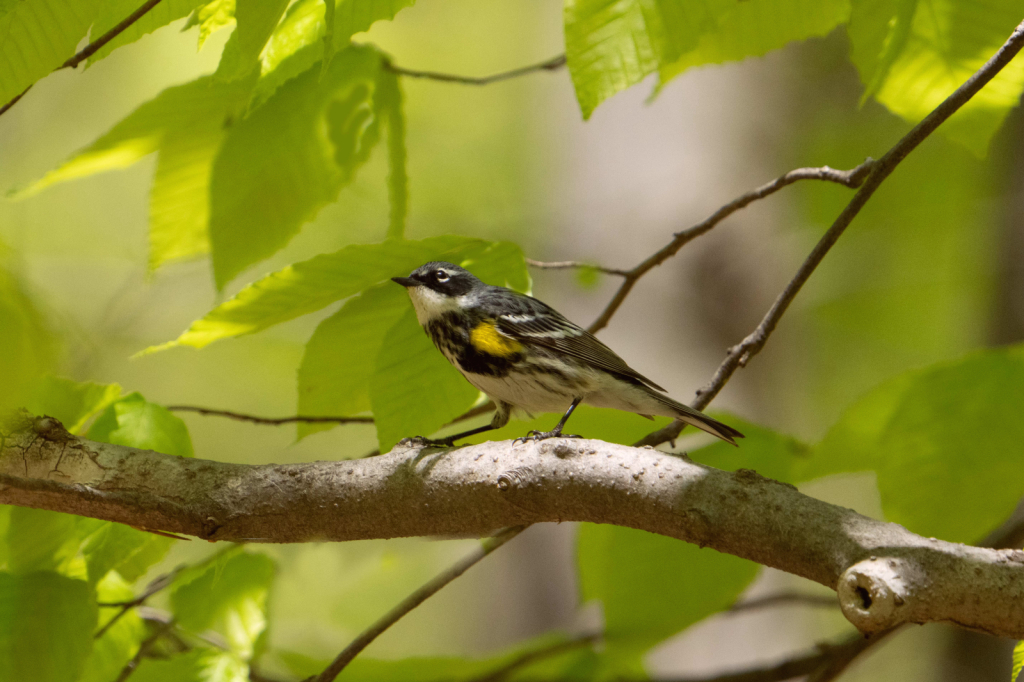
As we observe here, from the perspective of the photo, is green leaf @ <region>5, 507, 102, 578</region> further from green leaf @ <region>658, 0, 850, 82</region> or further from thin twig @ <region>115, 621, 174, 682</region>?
green leaf @ <region>658, 0, 850, 82</region>

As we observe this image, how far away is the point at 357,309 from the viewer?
1.91m

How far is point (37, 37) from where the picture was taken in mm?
1212

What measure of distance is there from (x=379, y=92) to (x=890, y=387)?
151 cm

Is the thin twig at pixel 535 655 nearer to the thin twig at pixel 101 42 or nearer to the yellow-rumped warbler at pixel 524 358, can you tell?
the yellow-rumped warbler at pixel 524 358

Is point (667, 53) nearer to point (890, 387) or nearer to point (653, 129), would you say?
point (890, 387)

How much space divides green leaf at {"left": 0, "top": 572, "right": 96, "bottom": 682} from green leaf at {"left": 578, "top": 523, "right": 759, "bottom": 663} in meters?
1.23

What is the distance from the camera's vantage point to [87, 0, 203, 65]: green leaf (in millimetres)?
1427

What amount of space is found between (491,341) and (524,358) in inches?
4.6

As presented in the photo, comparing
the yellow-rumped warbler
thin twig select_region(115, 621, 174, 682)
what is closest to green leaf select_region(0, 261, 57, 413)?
thin twig select_region(115, 621, 174, 682)

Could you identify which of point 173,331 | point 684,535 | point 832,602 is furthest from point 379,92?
point 173,331

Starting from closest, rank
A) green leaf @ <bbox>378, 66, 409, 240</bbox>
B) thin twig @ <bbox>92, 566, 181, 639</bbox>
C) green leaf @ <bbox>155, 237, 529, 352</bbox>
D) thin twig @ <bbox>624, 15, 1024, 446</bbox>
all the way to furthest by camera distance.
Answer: thin twig @ <bbox>624, 15, 1024, 446</bbox>
green leaf @ <bbox>155, 237, 529, 352</bbox>
thin twig @ <bbox>92, 566, 181, 639</bbox>
green leaf @ <bbox>378, 66, 409, 240</bbox>

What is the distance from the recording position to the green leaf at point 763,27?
6.10 feet

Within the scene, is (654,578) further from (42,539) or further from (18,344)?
(18,344)

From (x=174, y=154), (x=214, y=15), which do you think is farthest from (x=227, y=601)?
(x=214, y=15)
